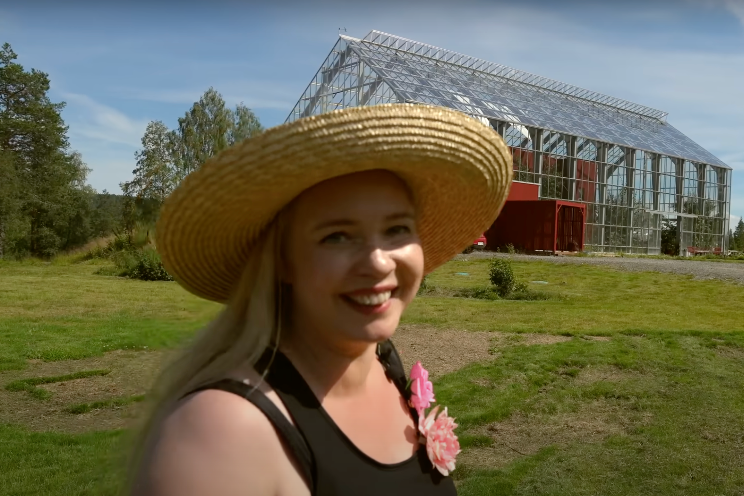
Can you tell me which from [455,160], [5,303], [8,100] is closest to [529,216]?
[5,303]

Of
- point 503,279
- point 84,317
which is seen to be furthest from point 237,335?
point 503,279

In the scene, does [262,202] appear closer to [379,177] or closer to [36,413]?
[379,177]

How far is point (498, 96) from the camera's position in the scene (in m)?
28.5

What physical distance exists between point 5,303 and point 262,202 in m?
10.7

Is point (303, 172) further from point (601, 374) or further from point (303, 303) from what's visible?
point (601, 374)

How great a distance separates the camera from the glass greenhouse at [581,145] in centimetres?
2552

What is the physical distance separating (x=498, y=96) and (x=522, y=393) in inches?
964

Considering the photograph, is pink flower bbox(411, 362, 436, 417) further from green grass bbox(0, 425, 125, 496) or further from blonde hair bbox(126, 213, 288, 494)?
green grass bbox(0, 425, 125, 496)

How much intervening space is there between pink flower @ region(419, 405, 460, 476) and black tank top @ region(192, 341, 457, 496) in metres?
0.10

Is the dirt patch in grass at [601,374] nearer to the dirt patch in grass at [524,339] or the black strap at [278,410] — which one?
the dirt patch in grass at [524,339]

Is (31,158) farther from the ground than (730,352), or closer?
farther from the ground

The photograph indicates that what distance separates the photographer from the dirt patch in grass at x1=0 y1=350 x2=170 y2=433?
4.89m

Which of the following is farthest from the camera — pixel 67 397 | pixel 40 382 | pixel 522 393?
pixel 40 382

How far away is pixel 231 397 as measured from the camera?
1.14 meters
